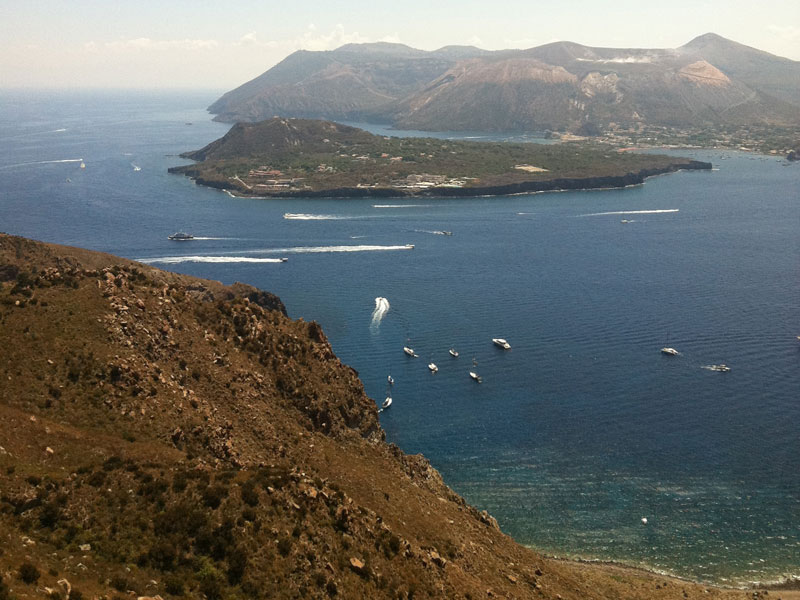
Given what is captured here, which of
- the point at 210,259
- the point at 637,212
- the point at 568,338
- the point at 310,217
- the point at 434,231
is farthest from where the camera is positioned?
the point at 637,212

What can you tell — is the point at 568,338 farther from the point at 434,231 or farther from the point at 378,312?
the point at 434,231

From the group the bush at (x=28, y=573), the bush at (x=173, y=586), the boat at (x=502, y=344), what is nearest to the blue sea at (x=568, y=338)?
the boat at (x=502, y=344)

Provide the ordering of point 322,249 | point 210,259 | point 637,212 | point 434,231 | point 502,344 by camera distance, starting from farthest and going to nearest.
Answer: point 637,212 < point 434,231 < point 322,249 < point 210,259 < point 502,344

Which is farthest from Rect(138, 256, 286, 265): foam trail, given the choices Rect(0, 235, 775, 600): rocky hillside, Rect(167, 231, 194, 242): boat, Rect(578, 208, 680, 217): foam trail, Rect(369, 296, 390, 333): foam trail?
Rect(578, 208, 680, 217): foam trail

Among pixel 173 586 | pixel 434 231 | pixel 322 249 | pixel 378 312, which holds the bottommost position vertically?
pixel 378 312

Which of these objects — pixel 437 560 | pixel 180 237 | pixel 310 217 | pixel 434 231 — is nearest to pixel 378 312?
pixel 434 231

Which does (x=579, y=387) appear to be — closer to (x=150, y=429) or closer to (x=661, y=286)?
(x=661, y=286)
